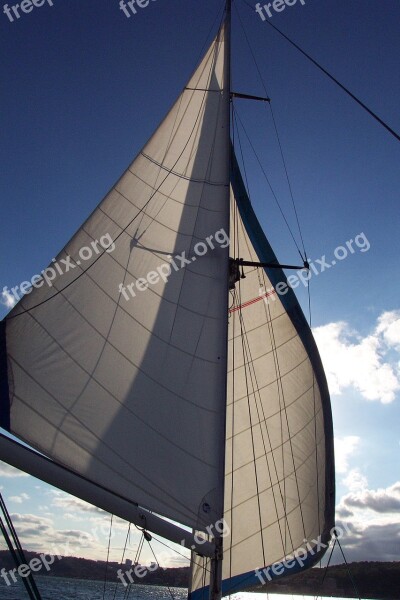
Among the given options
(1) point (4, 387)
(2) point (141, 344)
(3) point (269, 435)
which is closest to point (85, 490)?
(1) point (4, 387)

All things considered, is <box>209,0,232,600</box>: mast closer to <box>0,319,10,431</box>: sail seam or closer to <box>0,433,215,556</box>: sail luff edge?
<box>0,433,215,556</box>: sail luff edge

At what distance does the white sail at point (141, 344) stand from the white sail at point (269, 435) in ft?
8.05

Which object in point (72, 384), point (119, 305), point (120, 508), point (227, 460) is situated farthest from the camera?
point (227, 460)

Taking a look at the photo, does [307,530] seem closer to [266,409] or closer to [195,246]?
[266,409]

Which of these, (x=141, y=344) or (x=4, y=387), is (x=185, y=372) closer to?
(x=141, y=344)

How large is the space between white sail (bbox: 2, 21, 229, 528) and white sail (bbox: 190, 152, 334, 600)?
2.46 metres

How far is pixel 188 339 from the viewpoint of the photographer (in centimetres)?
726

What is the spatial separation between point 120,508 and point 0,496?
1.25 meters

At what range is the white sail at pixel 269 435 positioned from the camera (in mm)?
9070

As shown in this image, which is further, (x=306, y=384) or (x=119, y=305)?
(x=306, y=384)

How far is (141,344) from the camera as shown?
691cm

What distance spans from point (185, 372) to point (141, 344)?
737 mm

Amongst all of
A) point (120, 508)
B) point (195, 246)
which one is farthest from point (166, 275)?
point (120, 508)

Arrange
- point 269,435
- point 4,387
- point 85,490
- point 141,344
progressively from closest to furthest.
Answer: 1. point 85,490
2. point 4,387
3. point 141,344
4. point 269,435
